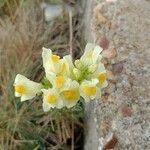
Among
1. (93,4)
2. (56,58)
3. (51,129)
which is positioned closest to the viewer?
(56,58)

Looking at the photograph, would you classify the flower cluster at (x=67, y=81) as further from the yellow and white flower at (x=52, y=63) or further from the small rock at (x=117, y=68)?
the small rock at (x=117, y=68)

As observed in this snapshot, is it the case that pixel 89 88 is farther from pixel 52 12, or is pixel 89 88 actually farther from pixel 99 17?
pixel 52 12

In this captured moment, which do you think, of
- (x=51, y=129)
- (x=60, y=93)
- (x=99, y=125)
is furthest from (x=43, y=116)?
(x=60, y=93)

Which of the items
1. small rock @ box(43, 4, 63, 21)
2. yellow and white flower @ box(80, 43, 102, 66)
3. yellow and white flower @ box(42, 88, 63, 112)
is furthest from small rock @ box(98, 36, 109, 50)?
small rock @ box(43, 4, 63, 21)

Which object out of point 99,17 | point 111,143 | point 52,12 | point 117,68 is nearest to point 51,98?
point 111,143

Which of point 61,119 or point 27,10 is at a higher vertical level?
point 27,10

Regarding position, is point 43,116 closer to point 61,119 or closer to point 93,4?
point 61,119
